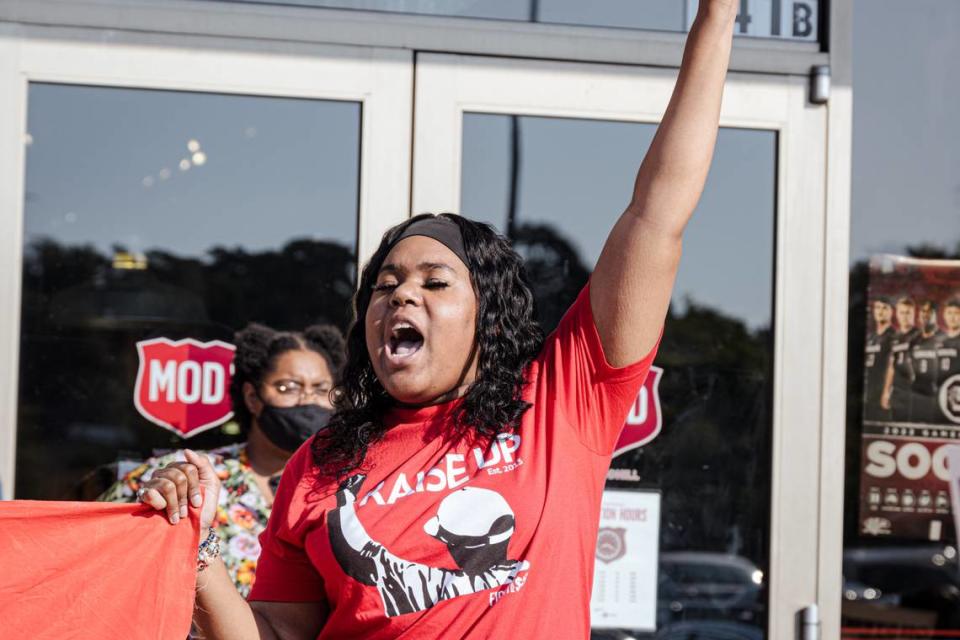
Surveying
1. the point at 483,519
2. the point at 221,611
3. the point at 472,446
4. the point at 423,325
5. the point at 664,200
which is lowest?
the point at 221,611

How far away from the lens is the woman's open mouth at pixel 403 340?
223 centimetres

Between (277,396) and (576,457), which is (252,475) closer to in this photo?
(277,396)

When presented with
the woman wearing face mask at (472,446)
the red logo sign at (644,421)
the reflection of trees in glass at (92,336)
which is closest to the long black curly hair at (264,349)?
the reflection of trees in glass at (92,336)

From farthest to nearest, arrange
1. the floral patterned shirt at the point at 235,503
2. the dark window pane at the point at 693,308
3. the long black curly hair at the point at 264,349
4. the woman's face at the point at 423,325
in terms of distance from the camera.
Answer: the dark window pane at the point at 693,308 < the long black curly hair at the point at 264,349 < the floral patterned shirt at the point at 235,503 < the woman's face at the point at 423,325

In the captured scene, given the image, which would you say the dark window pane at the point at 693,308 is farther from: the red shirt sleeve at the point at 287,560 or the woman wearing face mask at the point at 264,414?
the red shirt sleeve at the point at 287,560

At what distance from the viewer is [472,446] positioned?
213 centimetres

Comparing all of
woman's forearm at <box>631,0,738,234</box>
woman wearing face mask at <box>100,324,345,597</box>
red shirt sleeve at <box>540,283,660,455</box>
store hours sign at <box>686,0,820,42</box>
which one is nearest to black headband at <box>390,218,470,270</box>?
red shirt sleeve at <box>540,283,660,455</box>

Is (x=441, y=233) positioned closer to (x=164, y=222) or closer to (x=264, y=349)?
(x=264, y=349)

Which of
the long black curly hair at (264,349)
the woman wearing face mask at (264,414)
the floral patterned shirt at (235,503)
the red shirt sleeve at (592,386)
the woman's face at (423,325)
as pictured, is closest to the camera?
the red shirt sleeve at (592,386)

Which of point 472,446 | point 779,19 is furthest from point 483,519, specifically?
point 779,19

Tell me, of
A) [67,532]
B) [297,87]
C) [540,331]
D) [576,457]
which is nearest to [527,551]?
[576,457]

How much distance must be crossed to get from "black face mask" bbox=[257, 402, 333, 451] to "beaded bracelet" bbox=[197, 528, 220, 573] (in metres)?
1.27

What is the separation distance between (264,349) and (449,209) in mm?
751

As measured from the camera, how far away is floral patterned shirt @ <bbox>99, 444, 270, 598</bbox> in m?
3.35
